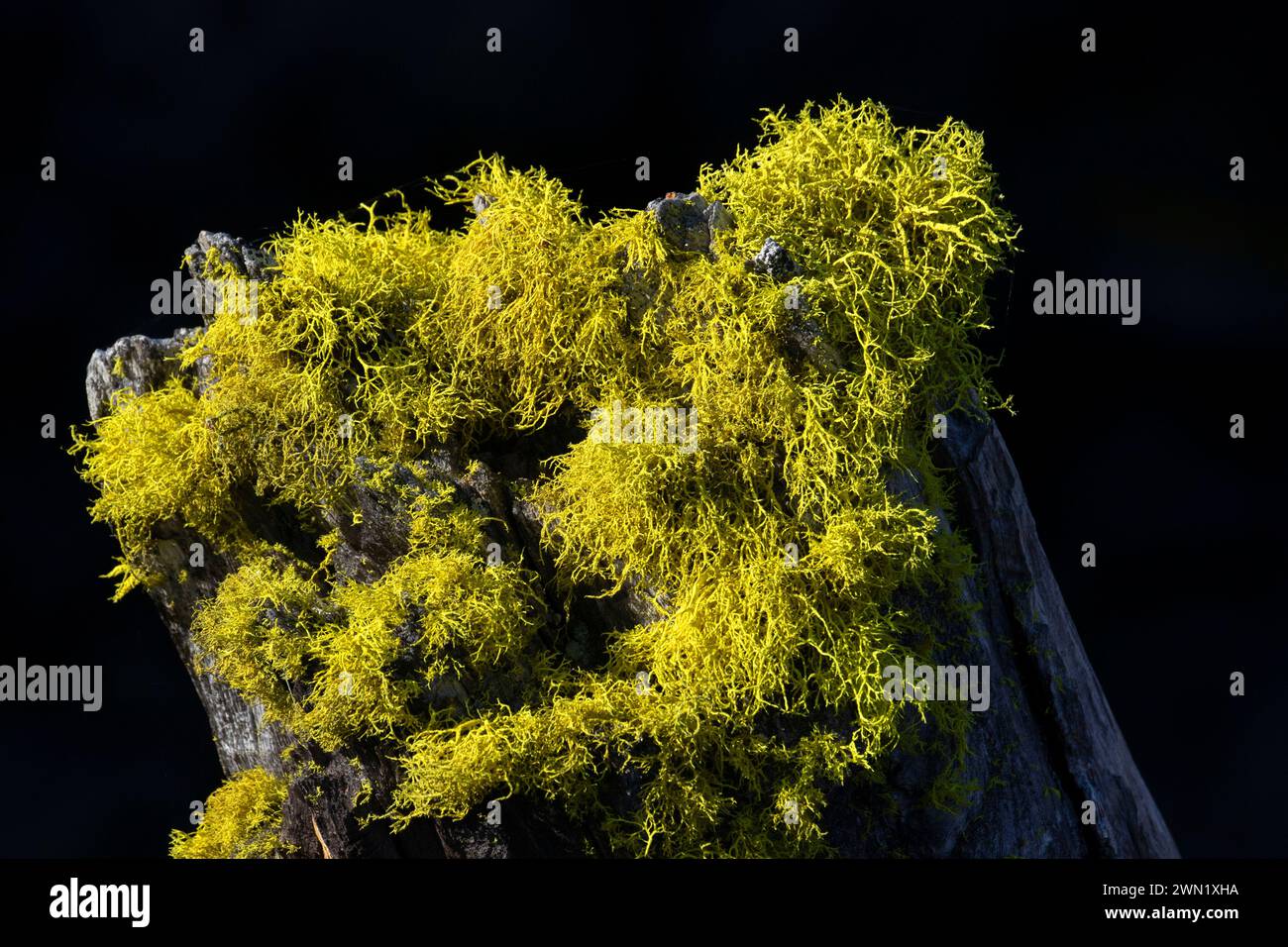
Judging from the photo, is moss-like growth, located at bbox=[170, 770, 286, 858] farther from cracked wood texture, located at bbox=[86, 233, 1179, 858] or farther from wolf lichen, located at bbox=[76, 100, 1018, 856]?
wolf lichen, located at bbox=[76, 100, 1018, 856]

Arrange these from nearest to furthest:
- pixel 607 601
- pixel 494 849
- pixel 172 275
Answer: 1. pixel 494 849
2. pixel 607 601
3. pixel 172 275

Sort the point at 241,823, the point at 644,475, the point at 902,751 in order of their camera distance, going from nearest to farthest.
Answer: the point at 644,475 < the point at 902,751 < the point at 241,823

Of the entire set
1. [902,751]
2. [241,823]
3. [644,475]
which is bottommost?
[241,823]

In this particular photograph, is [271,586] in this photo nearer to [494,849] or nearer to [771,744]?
[494,849]

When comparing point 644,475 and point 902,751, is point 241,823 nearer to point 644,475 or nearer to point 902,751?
point 644,475

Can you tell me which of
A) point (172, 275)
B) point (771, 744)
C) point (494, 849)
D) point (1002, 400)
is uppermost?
point (172, 275)

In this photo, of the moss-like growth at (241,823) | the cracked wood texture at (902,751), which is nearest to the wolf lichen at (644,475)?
the cracked wood texture at (902,751)

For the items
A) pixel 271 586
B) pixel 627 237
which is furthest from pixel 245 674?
pixel 627 237

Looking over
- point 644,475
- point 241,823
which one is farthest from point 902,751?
point 241,823

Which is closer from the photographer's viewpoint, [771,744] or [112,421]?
[771,744]
